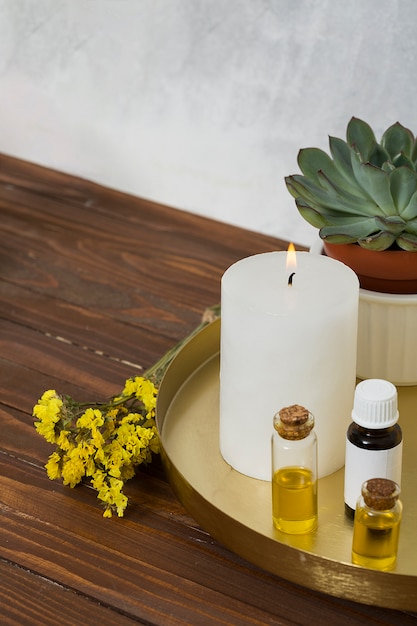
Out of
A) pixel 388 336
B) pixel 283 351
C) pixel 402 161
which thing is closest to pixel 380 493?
pixel 283 351

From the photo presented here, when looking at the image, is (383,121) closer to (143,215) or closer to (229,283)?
(143,215)

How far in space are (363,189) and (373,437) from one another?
0.30 m

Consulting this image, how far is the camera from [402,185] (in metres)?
0.92

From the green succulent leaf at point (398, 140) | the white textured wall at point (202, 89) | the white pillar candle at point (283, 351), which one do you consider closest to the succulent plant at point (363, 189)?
the green succulent leaf at point (398, 140)

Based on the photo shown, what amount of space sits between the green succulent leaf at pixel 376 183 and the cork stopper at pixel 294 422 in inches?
11.0

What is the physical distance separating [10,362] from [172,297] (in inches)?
11.1

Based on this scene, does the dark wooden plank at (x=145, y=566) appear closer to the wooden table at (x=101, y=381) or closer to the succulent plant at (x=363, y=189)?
the wooden table at (x=101, y=381)

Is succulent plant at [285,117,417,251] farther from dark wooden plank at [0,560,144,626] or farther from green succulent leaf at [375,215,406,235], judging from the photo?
dark wooden plank at [0,560,144,626]

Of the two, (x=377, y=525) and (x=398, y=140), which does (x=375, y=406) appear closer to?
(x=377, y=525)

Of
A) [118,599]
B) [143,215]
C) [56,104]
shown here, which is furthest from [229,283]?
[56,104]

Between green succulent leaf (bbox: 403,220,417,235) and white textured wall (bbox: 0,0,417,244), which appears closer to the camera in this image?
green succulent leaf (bbox: 403,220,417,235)

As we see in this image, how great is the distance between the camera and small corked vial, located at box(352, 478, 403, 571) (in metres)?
0.71

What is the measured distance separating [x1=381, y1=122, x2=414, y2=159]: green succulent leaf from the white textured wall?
0.43 m

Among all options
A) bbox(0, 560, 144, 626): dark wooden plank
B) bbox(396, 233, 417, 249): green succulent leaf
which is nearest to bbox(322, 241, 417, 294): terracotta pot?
bbox(396, 233, 417, 249): green succulent leaf
